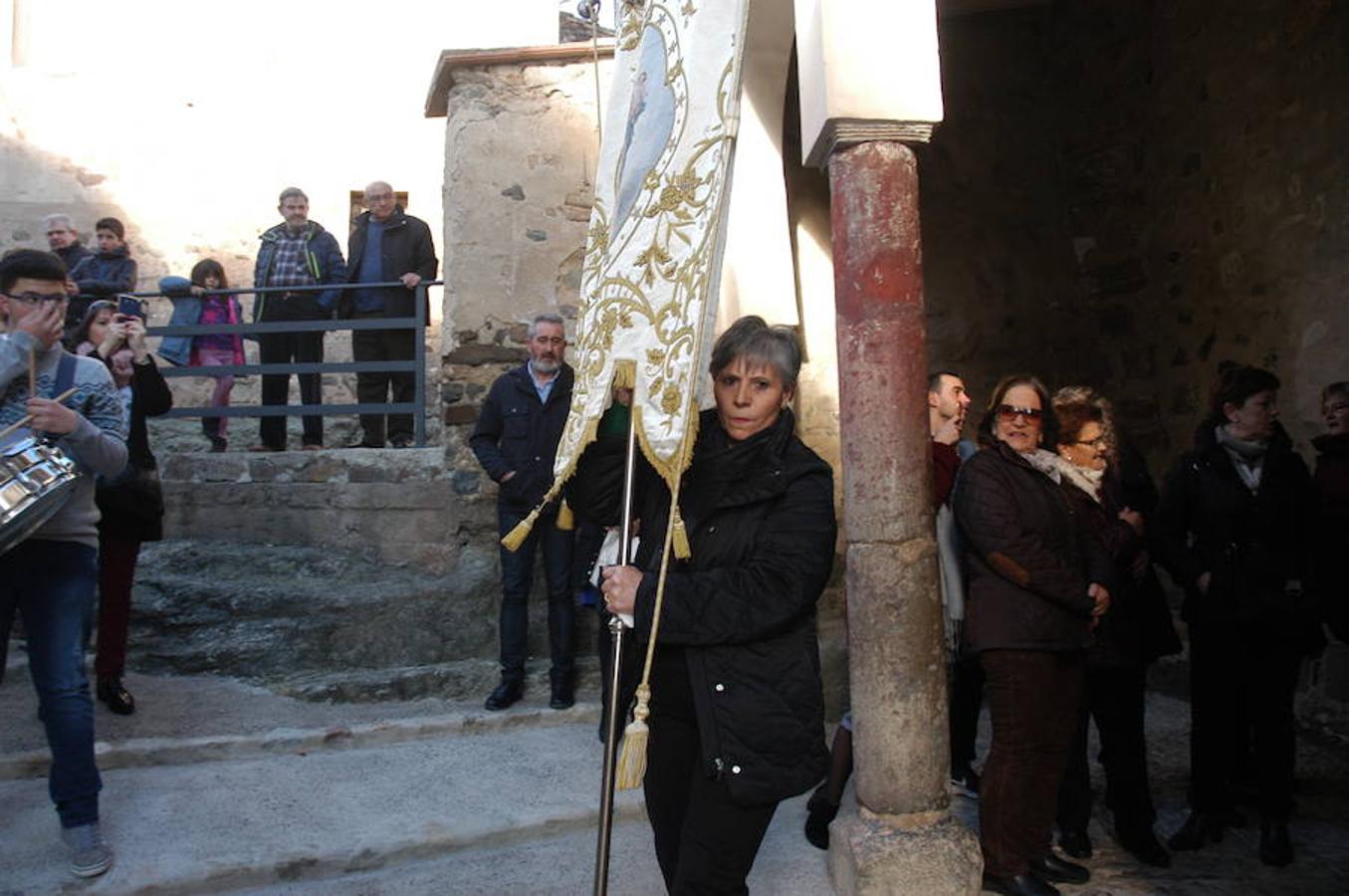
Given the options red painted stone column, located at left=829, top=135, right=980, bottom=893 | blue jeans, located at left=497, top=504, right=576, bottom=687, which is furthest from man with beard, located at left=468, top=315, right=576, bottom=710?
red painted stone column, located at left=829, top=135, right=980, bottom=893

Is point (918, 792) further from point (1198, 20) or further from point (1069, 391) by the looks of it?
point (1198, 20)

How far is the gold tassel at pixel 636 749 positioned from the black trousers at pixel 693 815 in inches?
4.8

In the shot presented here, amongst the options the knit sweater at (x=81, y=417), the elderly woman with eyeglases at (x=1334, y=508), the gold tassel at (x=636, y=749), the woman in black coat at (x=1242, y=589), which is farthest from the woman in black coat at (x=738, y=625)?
the elderly woman with eyeglases at (x=1334, y=508)


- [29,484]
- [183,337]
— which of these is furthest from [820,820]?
[183,337]

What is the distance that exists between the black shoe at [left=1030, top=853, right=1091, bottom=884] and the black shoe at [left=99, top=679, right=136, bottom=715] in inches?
138

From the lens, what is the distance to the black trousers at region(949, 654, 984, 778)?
13.2 ft

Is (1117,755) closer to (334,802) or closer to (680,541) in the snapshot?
(680,541)

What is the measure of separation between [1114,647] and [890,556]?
36.3 inches

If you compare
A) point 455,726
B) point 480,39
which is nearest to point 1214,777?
point 455,726

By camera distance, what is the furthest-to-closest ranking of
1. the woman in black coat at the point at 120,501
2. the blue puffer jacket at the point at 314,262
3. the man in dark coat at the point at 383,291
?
the blue puffer jacket at the point at 314,262 → the man in dark coat at the point at 383,291 → the woman in black coat at the point at 120,501

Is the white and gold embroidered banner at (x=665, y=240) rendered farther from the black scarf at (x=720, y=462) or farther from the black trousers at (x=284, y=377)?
the black trousers at (x=284, y=377)

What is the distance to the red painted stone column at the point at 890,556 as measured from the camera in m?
3.14

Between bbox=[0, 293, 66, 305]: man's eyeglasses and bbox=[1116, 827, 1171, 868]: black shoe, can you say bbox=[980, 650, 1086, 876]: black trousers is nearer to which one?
bbox=[1116, 827, 1171, 868]: black shoe

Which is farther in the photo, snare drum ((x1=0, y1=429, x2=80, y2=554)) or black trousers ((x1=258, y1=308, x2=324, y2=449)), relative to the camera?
black trousers ((x1=258, y1=308, x2=324, y2=449))
